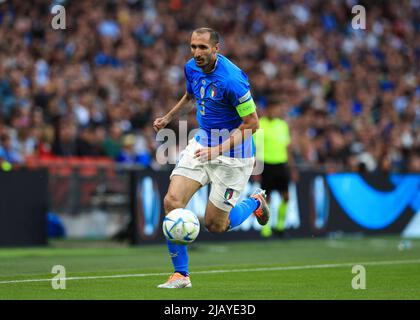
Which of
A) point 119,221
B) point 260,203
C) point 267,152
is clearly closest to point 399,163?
point 267,152

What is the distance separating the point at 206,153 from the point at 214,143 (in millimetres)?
677

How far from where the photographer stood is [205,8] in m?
25.6

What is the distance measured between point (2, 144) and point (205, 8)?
33.1ft

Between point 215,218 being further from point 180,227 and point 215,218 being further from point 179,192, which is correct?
point 180,227

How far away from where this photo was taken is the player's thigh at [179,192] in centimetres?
923

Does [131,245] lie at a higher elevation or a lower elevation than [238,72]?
lower

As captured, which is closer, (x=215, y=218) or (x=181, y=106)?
(x=215, y=218)

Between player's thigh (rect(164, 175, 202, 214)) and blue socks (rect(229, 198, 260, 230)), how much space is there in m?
0.66

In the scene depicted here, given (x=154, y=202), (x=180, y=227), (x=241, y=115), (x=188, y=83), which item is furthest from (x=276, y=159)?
(x=180, y=227)

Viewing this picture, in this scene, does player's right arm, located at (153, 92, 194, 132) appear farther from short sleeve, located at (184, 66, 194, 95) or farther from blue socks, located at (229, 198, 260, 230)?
blue socks, located at (229, 198, 260, 230)

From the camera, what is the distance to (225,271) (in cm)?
1126

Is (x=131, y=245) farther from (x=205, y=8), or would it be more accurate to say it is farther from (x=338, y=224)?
(x=205, y=8)

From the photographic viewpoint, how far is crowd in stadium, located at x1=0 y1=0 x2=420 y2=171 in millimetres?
18984

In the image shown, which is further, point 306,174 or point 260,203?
point 306,174
